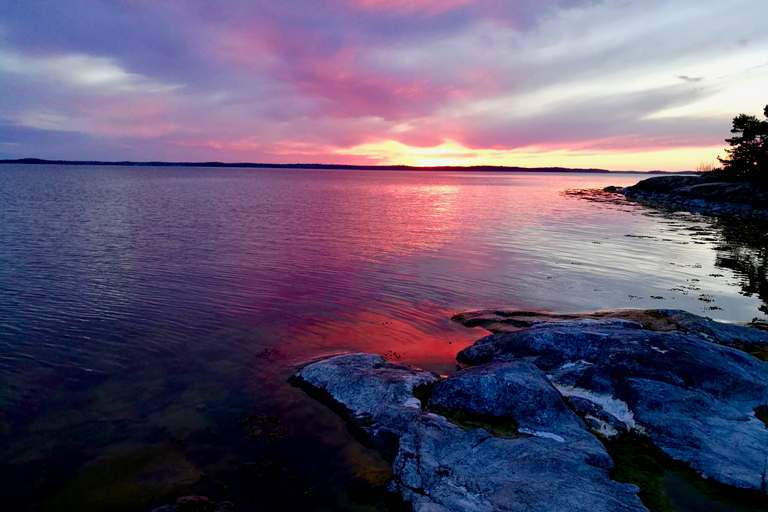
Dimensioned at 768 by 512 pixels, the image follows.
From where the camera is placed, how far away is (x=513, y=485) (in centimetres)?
904

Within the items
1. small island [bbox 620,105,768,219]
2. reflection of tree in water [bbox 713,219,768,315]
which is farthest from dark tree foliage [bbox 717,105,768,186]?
reflection of tree in water [bbox 713,219,768,315]

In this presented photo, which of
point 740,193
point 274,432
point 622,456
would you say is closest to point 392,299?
point 274,432

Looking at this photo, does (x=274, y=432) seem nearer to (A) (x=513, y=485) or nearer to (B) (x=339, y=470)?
(B) (x=339, y=470)

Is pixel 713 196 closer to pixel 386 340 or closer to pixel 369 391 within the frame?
pixel 386 340

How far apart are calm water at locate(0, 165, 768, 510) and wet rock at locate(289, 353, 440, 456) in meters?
0.54

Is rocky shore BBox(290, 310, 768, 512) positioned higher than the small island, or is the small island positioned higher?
the small island

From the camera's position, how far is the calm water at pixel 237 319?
35.2 feet

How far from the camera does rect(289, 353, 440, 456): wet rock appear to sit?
12039mm

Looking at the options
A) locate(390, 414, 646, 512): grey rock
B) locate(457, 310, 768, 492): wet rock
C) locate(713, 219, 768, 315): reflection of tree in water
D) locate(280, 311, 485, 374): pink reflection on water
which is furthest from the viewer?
locate(713, 219, 768, 315): reflection of tree in water

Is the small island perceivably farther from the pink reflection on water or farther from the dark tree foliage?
the pink reflection on water

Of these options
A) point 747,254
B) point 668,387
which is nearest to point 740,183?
point 747,254

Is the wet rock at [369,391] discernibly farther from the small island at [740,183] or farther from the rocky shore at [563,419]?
the small island at [740,183]

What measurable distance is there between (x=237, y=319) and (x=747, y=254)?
4250cm

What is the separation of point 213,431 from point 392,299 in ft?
44.6
